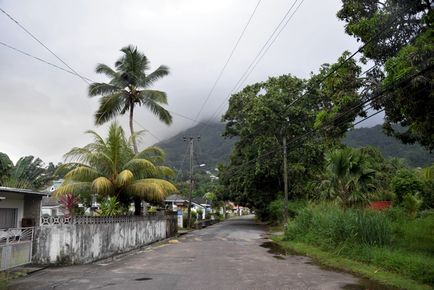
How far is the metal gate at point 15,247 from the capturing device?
38.1ft

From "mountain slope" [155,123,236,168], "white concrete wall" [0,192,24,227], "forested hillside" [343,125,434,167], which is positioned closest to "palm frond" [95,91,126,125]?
"white concrete wall" [0,192,24,227]

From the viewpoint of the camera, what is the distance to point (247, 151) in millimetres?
43625

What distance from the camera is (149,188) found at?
73.2 ft

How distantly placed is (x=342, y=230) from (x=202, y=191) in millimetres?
88800

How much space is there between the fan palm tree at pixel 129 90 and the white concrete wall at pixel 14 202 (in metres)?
8.35

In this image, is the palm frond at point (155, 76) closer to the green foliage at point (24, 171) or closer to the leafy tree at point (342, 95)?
the green foliage at point (24, 171)

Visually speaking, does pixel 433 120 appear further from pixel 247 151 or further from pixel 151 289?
pixel 247 151

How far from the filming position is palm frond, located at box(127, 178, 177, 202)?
2230cm

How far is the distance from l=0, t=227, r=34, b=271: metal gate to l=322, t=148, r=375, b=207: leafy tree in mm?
14266

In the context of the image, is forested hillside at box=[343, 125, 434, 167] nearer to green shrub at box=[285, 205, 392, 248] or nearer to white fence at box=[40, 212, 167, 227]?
green shrub at box=[285, 205, 392, 248]

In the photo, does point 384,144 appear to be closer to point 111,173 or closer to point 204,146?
point 204,146

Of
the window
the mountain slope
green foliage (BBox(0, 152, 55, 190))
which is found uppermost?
the mountain slope

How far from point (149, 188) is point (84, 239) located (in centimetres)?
681

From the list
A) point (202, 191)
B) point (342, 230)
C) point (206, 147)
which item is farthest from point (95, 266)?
point (202, 191)
